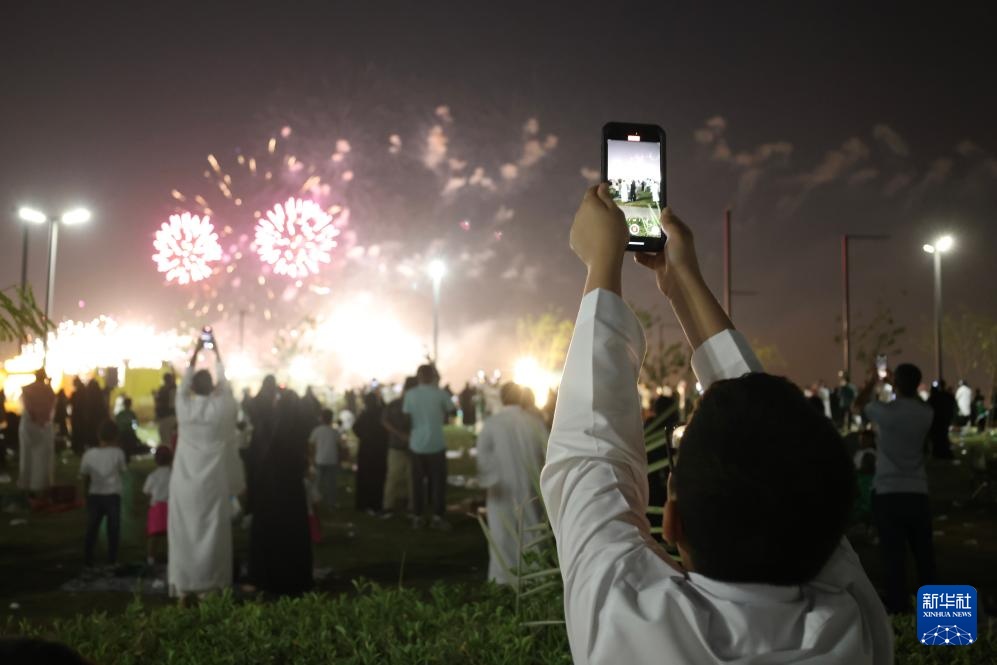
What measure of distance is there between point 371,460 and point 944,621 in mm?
11699

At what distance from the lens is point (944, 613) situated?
4.34m

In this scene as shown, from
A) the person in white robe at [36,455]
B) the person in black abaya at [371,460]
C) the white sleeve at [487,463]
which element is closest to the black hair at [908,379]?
the white sleeve at [487,463]

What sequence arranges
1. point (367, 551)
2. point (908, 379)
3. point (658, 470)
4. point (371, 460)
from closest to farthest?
point (658, 470)
point (908, 379)
point (367, 551)
point (371, 460)

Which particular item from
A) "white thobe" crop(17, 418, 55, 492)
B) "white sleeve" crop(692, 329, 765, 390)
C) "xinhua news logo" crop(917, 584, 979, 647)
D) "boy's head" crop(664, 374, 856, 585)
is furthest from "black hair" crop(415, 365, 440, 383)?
"boy's head" crop(664, 374, 856, 585)

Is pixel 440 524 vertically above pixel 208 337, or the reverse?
pixel 208 337

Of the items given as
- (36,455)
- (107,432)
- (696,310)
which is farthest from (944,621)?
(36,455)

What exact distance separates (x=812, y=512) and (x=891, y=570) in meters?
6.88

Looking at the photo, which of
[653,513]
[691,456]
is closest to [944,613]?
[653,513]

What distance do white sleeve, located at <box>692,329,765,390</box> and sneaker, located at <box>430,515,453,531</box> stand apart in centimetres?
1143

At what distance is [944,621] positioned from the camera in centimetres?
421

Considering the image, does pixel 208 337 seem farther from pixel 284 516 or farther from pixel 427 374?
pixel 427 374

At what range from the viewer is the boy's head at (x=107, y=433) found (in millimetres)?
10227

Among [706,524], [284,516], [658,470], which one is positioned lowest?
[284,516]

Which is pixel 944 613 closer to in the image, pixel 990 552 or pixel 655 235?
pixel 655 235
